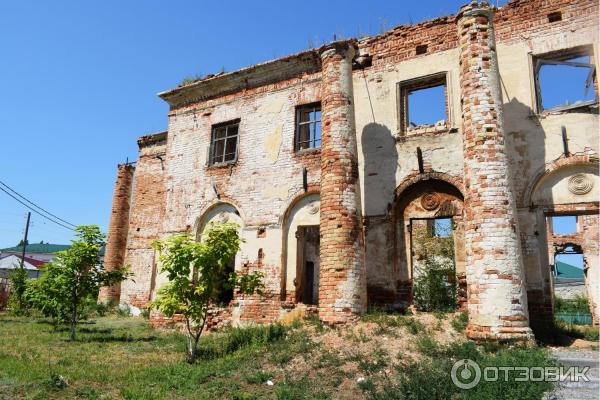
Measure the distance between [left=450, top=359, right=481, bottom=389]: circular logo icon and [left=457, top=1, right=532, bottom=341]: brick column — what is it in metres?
1.72

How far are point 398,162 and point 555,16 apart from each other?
493 cm

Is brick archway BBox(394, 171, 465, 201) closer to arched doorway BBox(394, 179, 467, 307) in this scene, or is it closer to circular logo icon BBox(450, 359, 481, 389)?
arched doorway BBox(394, 179, 467, 307)

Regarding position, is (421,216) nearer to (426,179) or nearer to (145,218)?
(426,179)

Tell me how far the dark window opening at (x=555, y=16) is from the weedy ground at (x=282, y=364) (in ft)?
23.9

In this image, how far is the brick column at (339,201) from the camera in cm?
981

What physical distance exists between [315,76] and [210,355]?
8.39m

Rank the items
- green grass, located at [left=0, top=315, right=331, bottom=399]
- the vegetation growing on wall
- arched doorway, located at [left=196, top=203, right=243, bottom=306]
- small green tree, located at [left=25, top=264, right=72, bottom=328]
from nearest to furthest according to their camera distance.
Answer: green grass, located at [left=0, top=315, right=331, bottom=399] < small green tree, located at [left=25, top=264, right=72, bottom=328] < arched doorway, located at [left=196, top=203, right=243, bottom=306] < the vegetation growing on wall

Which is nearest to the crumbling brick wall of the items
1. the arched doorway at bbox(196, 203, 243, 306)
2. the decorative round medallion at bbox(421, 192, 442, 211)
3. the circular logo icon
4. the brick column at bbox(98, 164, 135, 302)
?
the brick column at bbox(98, 164, 135, 302)

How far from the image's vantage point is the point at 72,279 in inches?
438

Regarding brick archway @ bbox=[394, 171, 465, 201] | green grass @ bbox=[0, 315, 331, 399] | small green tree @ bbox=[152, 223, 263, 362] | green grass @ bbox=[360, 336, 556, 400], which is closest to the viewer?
green grass @ bbox=[360, 336, 556, 400]

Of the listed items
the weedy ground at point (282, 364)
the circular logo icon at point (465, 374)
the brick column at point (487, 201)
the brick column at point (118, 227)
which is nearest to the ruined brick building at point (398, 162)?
the brick column at point (487, 201)

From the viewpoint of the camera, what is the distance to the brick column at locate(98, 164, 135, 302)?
19.1m

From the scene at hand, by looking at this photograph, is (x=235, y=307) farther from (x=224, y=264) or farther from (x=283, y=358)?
(x=283, y=358)

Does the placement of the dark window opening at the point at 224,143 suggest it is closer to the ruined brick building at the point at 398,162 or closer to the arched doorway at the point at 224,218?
the ruined brick building at the point at 398,162
